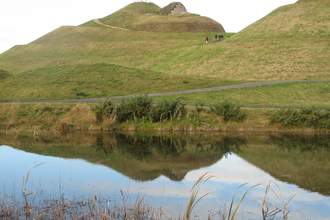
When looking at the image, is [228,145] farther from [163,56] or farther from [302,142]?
[163,56]

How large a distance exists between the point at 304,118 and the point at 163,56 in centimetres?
4975

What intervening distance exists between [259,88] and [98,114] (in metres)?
18.0

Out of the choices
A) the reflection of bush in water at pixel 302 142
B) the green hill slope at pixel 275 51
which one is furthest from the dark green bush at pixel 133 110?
the green hill slope at pixel 275 51

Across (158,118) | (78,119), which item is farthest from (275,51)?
(78,119)

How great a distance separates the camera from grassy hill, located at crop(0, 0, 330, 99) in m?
36.6

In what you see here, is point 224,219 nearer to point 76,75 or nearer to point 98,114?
point 98,114

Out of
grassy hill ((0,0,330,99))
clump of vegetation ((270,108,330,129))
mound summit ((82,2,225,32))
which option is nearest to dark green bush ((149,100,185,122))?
clump of vegetation ((270,108,330,129))

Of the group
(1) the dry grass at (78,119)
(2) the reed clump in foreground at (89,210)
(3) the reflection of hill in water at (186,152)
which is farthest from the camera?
(1) the dry grass at (78,119)

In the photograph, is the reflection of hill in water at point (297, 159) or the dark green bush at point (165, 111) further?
the dark green bush at point (165, 111)

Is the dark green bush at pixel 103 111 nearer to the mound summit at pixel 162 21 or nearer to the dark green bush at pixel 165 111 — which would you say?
the dark green bush at pixel 165 111

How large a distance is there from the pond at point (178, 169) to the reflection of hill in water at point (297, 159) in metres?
0.04

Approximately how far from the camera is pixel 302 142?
2033 centimetres

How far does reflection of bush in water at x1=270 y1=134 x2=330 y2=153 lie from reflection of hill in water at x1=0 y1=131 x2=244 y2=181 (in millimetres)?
2418

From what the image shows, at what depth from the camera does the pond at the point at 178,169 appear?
1067 cm
